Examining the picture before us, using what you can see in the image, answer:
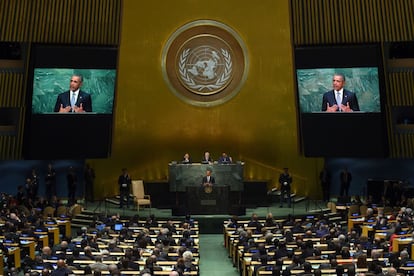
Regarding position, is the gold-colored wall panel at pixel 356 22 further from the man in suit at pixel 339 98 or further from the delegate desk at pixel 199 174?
the delegate desk at pixel 199 174

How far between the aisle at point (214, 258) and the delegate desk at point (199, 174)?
7.52ft

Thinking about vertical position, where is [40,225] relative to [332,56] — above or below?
below

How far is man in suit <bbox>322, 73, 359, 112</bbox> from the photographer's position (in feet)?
94.6

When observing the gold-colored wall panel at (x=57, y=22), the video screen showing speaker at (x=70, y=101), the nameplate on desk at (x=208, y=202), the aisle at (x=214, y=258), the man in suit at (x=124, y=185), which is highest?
the gold-colored wall panel at (x=57, y=22)

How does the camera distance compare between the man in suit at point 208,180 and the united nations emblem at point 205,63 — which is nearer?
the man in suit at point 208,180

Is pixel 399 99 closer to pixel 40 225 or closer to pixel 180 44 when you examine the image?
pixel 180 44

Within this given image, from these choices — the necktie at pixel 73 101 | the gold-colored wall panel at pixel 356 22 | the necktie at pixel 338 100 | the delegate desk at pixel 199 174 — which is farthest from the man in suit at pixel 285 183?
the necktie at pixel 73 101

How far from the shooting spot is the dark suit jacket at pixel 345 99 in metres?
28.9

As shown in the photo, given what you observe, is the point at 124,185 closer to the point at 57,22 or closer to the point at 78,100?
the point at 78,100

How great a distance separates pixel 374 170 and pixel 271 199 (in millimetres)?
4854

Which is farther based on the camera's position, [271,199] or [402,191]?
[271,199]

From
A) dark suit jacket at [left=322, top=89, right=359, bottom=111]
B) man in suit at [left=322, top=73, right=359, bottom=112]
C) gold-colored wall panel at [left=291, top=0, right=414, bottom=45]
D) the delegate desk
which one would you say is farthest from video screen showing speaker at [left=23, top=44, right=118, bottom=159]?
man in suit at [left=322, top=73, right=359, bottom=112]

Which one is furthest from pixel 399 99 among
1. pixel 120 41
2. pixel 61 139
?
pixel 61 139

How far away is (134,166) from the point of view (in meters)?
30.8
